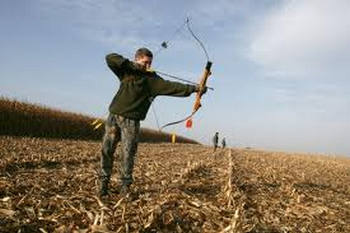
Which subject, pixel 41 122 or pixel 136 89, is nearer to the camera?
pixel 136 89

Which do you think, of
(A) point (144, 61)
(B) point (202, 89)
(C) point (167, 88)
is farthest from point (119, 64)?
(B) point (202, 89)

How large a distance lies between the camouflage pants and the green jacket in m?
0.13

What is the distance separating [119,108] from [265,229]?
3.00m

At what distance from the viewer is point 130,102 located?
864cm

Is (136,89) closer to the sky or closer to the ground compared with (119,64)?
closer to the ground

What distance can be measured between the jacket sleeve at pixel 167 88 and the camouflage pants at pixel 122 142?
2.00ft

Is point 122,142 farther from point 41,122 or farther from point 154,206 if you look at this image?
point 41,122

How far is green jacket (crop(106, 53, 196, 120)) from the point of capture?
8609mm

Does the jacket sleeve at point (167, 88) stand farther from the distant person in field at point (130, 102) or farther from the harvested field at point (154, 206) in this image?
the harvested field at point (154, 206)

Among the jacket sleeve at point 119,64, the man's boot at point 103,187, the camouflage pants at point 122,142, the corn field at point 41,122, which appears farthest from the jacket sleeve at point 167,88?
the corn field at point 41,122

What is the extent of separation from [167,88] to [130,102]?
64 cm

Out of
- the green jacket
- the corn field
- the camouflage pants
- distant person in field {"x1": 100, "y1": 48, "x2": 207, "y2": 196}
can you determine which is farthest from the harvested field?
the corn field

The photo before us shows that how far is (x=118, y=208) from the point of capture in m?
7.31

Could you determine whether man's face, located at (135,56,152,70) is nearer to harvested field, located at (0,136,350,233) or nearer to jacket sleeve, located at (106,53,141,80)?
jacket sleeve, located at (106,53,141,80)
